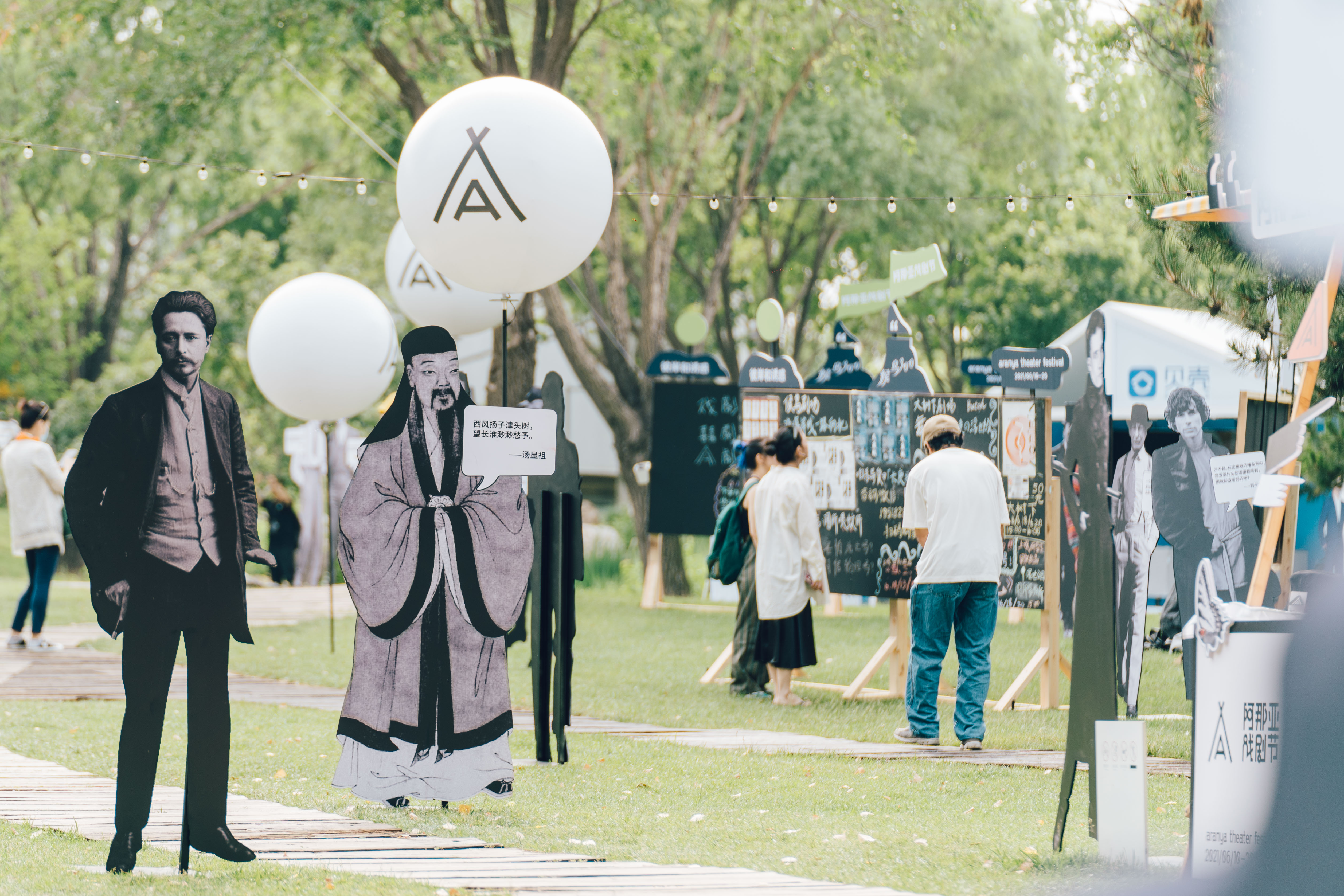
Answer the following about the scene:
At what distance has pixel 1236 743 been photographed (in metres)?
4.41

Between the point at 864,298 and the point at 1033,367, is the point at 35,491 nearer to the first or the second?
the point at 864,298

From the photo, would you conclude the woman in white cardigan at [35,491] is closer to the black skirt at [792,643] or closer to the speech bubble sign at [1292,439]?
the black skirt at [792,643]

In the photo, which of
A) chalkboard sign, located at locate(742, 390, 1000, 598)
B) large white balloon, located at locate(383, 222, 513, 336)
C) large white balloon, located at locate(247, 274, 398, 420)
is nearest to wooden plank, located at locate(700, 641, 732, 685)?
chalkboard sign, located at locate(742, 390, 1000, 598)

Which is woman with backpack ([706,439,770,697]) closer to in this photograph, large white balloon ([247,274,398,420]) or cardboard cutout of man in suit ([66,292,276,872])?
large white balloon ([247,274,398,420])

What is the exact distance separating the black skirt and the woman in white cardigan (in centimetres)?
579

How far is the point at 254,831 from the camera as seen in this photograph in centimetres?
558

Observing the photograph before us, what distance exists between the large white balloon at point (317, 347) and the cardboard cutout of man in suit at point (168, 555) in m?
5.43

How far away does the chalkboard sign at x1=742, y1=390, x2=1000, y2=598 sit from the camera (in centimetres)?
982

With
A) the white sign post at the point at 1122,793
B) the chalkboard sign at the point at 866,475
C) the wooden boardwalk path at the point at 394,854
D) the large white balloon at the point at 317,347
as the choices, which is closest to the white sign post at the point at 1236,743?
the white sign post at the point at 1122,793

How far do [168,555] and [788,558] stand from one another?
16.8 ft

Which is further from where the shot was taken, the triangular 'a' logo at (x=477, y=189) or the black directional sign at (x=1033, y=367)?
the black directional sign at (x=1033, y=367)

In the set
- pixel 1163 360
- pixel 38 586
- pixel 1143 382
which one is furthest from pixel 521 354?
pixel 1163 360

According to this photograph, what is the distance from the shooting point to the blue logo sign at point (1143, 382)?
14484 mm

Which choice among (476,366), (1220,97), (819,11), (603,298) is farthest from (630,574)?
(476,366)
